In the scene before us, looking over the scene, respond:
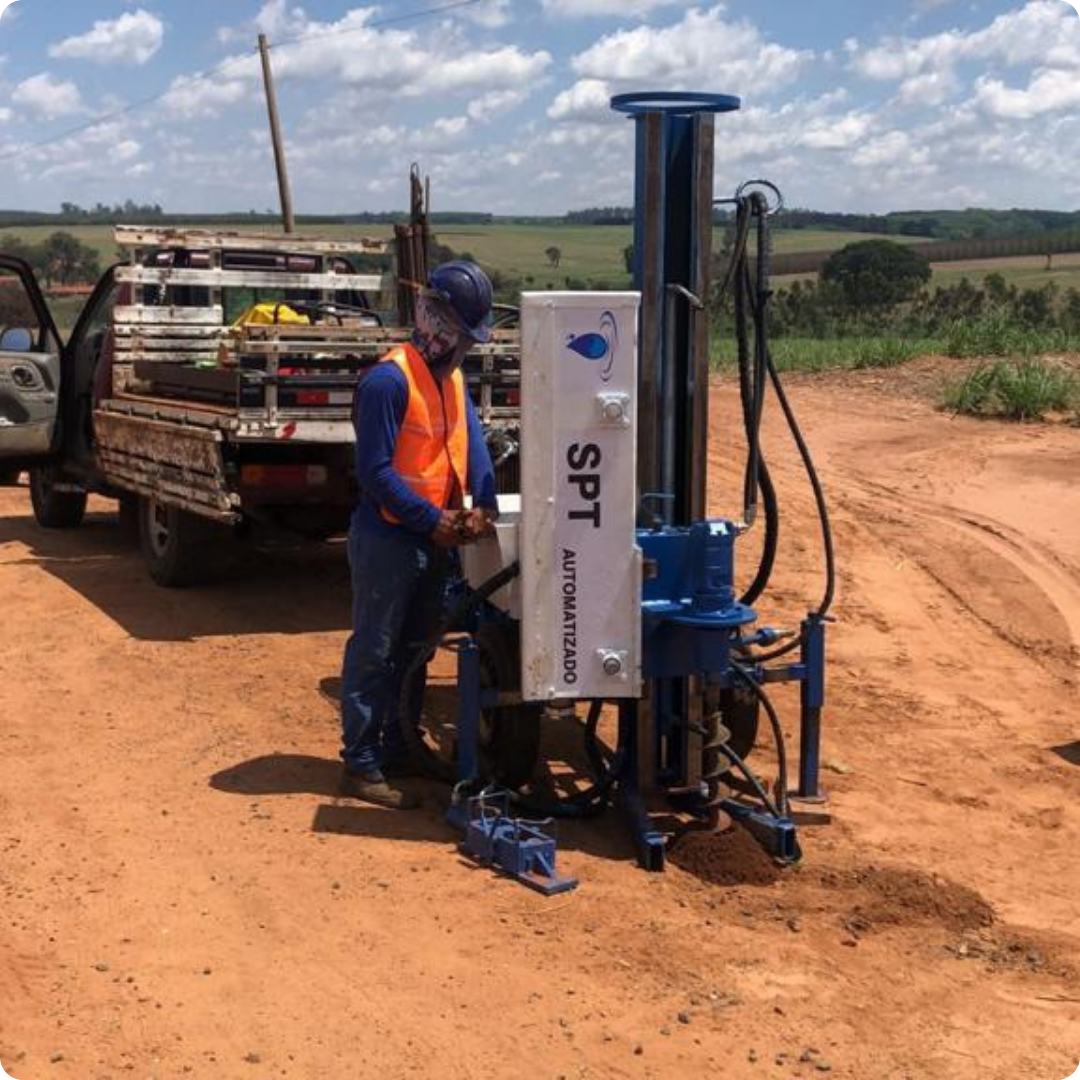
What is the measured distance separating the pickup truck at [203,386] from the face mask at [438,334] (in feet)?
3.98

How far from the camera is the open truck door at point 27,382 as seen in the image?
1053 cm

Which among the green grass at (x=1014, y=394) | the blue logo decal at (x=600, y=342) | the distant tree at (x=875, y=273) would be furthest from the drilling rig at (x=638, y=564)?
the distant tree at (x=875, y=273)

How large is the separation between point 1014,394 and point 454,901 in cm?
1314

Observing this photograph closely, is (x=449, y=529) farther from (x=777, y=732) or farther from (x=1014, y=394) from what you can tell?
(x=1014, y=394)

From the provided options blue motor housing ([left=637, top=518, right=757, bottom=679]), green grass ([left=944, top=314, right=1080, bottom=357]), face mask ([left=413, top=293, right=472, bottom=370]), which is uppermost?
face mask ([left=413, top=293, right=472, bottom=370])

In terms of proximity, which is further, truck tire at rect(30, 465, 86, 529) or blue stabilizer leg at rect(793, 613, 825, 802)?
truck tire at rect(30, 465, 86, 529)

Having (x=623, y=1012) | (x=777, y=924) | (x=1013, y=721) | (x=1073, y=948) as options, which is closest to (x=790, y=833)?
(x=777, y=924)

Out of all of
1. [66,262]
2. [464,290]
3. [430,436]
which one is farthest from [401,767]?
[66,262]

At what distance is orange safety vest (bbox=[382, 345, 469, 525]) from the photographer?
18.2ft

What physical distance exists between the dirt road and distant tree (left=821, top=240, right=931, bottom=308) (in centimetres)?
3589

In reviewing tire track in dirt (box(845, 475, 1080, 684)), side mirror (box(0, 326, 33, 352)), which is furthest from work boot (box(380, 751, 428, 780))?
side mirror (box(0, 326, 33, 352))

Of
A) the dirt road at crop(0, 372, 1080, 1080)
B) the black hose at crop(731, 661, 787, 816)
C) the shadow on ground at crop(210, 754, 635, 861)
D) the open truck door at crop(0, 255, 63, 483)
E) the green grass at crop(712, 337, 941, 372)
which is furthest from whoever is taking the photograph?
the green grass at crop(712, 337, 941, 372)

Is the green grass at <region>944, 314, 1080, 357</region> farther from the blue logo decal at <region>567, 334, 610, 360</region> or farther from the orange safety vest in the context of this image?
the blue logo decal at <region>567, 334, 610, 360</region>

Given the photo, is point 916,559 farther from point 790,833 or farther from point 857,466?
point 790,833
